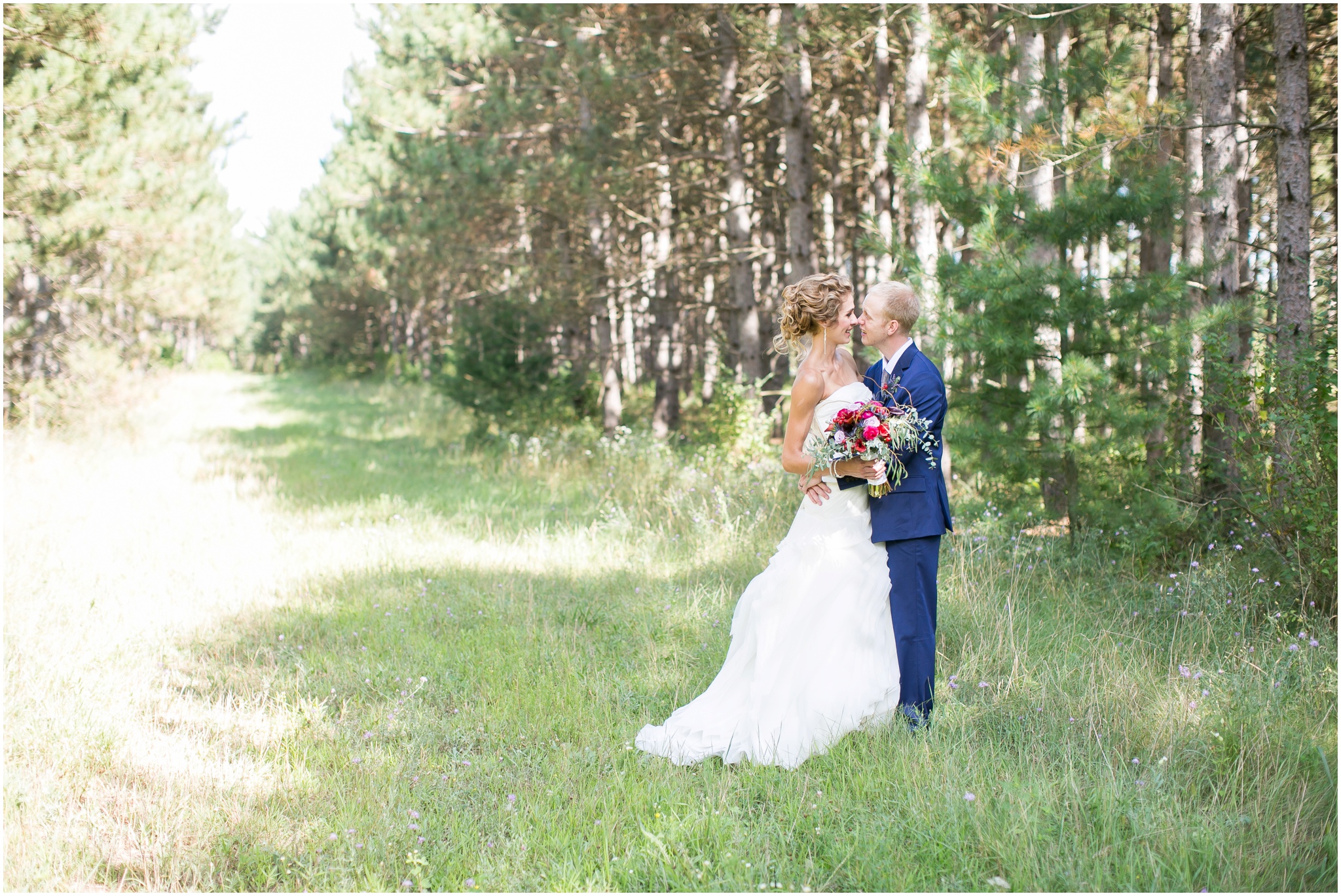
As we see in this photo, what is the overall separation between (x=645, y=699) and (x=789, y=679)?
979mm

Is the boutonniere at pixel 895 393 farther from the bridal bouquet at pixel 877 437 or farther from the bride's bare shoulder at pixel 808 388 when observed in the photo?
the bride's bare shoulder at pixel 808 388

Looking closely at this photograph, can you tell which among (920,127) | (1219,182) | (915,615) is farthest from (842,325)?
(920,127)

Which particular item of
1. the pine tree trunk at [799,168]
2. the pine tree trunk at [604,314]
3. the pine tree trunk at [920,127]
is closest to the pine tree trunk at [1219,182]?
the pine tree trunk at [920,127]

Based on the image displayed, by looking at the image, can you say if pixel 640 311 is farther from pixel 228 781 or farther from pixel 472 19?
pixel 228 781

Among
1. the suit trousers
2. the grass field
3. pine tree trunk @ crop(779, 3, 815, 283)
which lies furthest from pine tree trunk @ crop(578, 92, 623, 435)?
the suit trousers

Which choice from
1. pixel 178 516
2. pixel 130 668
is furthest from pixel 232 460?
pixel 130 668

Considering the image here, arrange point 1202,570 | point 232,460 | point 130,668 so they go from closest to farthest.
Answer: point 130,668 < point 1202,570 < point 232,460

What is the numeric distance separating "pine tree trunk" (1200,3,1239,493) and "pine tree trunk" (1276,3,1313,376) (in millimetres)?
426

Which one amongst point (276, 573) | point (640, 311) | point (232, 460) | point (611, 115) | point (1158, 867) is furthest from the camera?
point (640, 311)

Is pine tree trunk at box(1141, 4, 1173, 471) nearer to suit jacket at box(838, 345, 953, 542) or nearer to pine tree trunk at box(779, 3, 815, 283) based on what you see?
suit jacket at box(838, 345, 953, 542)

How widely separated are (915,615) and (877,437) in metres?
0.93

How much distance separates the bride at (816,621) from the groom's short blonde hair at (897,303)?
0.15 meters

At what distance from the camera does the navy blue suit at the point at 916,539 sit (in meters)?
4.09

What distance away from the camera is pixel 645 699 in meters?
4.81
